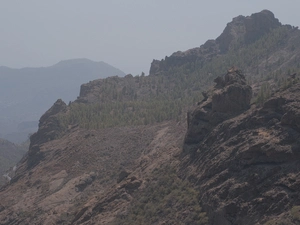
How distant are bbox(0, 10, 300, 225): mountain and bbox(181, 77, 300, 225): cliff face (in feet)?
0.28

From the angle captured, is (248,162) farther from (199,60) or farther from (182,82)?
(199,60)

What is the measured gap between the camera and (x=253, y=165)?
3105cm

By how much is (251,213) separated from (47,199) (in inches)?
1582

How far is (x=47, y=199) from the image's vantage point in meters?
59.3

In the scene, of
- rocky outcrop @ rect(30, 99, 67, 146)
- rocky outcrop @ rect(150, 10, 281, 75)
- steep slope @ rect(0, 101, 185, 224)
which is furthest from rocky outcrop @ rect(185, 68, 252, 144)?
rocky outcrop @ rect(150, 10, 281, 75)

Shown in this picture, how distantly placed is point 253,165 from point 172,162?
15405mm

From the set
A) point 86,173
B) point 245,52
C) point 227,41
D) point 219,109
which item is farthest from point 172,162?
point 227,41

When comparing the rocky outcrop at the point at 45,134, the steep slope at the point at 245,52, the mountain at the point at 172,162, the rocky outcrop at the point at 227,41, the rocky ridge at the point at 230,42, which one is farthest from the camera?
the rocky outcrop at the point at 227,41

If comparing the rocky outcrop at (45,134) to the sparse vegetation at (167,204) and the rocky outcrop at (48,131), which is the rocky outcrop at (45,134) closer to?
the rocky outcrop at (48,131)

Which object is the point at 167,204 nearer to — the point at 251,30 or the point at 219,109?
the point at 219,109

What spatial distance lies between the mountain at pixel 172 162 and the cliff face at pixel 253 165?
0.09 meters

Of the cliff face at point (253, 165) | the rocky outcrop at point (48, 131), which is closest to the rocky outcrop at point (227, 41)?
the rocky outcrop at point (48, 131)

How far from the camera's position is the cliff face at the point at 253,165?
27.0 metres

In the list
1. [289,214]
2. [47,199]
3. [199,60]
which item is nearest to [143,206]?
[289,214]
